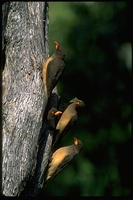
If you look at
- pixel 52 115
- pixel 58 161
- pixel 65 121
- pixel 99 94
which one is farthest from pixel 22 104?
pixel 99 94

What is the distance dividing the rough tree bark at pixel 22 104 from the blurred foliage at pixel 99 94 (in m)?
6.97

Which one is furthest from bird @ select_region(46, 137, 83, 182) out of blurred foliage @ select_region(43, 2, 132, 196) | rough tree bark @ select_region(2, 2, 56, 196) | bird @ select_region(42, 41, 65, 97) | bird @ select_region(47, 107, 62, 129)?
blurred foliage @ select_region(43, 2, 132, 196)

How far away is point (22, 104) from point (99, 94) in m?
7.72

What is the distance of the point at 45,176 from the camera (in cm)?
612

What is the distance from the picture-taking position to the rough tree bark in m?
5.83

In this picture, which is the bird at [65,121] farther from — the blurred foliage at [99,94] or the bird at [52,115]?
the blurred foliage at [99,94]

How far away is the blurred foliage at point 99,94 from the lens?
43.5 ft

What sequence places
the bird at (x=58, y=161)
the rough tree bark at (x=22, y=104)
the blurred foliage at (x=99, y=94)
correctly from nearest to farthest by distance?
1. the rough tree bark at (x=22, y=104)
2. the bird at (x=58, y=161)
3. the blurred foliage at (x=99, y=94)

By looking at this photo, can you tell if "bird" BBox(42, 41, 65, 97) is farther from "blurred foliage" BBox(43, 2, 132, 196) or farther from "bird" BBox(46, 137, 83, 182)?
"blurred foliage" BBox(43, 2, 132, 196)

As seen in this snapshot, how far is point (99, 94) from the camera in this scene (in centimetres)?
1357

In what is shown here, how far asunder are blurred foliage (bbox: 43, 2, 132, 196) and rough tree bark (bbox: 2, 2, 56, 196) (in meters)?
6.97

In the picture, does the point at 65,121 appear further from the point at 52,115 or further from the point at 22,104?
the point at 22,104

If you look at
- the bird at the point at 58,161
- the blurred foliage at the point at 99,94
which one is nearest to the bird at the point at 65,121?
the bird at the point at 58,161

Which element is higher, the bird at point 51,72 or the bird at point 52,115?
the bird at point 51,72
